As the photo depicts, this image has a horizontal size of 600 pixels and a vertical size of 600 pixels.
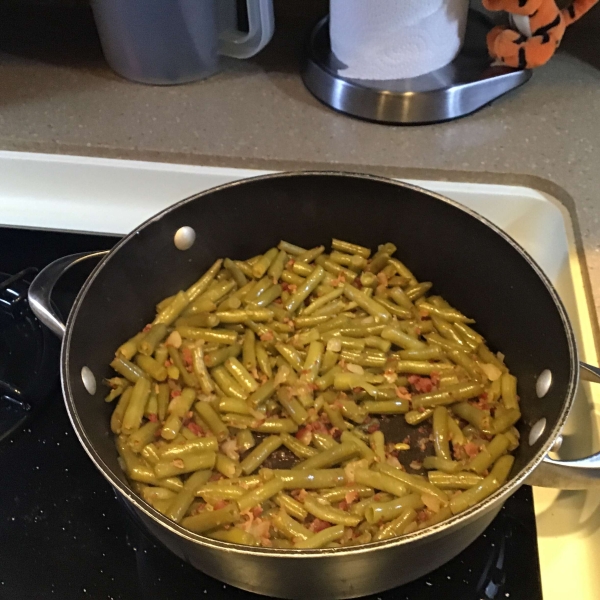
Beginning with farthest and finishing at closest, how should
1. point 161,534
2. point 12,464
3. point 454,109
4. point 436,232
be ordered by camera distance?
point 454,109 < point 436,232 < point 12,464 < point 161,534

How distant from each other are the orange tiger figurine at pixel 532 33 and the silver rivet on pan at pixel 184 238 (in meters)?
0.63

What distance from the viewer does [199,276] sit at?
1130 mm

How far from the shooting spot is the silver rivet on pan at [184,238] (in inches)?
41.0

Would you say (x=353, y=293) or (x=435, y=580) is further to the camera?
→ (x=353, y=293)

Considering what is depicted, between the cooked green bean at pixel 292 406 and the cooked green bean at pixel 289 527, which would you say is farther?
the cooked green bean at pixel 292 406

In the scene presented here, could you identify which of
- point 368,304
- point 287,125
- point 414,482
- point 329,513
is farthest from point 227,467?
point 287,125

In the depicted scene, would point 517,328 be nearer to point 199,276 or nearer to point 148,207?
point 199,276

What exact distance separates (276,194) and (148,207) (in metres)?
0.28

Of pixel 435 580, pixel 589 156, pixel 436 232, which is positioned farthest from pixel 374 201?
pixel 435 580

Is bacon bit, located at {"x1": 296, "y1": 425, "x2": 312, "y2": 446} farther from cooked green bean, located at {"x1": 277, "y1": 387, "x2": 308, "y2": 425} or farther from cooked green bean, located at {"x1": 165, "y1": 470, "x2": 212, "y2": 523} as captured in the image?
cooked green bean, located at {"x1": 165, "y1": 470, "x2": 212, "y2": 523}

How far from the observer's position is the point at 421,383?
1.01m

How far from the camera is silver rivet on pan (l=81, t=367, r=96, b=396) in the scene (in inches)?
35.6

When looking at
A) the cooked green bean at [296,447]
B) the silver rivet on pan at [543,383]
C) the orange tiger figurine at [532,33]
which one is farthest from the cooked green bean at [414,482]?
the orange tiger figurine at [532,33]

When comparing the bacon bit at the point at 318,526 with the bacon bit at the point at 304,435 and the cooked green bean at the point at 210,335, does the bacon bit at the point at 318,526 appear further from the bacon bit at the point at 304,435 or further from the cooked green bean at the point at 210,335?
the cooked green bean at the point at 210,335
